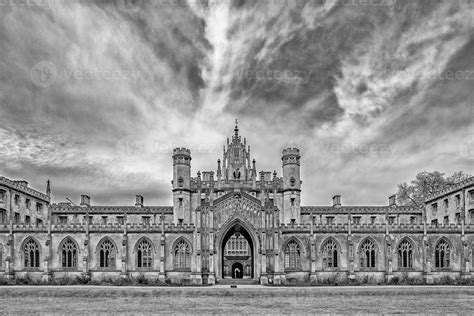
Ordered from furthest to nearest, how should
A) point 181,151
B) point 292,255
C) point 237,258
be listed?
1. point 237,258
2. point 181,151
3. point 292,255

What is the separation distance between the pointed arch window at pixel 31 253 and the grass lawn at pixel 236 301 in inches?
574

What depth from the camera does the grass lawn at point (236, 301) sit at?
27703 millimetres

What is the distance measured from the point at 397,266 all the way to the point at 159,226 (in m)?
24.0

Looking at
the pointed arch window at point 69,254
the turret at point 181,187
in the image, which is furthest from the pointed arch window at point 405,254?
the pointed arch window at point 69,254

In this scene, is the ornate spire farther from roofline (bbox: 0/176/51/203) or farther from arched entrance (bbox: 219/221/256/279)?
arched entrance (bbox: 219/221/256/279)

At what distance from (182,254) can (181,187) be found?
1389cm

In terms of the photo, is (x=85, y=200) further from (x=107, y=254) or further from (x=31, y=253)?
A: (x=107, y=254)

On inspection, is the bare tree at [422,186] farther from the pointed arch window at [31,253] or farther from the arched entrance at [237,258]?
the pointed arch window at [31,253]

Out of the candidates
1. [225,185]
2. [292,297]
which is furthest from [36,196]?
[292,297]

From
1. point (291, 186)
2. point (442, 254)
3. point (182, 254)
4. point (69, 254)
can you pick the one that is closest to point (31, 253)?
point (69, 254)

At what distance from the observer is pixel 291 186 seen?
61.2 metres

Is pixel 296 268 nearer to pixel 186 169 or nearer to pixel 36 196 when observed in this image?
pixel 186 169

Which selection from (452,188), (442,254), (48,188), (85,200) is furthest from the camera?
(85,200)

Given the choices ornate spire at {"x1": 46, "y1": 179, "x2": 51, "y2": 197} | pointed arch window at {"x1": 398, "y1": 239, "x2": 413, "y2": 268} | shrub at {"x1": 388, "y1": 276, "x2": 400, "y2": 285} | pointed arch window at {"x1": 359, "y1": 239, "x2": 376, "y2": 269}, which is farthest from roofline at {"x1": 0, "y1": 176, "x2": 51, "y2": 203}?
pointed arch window at {"x1": 398, "y1": 239, "x2": 413, "y2": 268}
